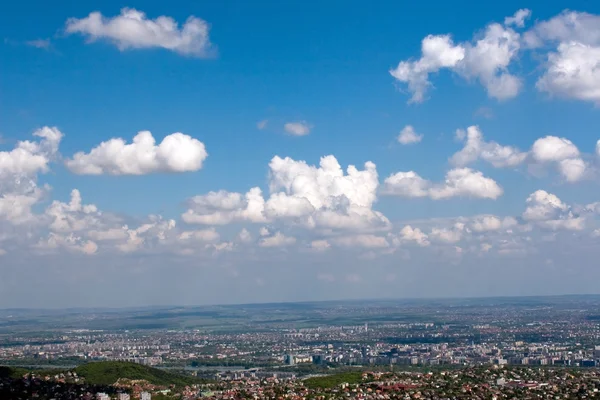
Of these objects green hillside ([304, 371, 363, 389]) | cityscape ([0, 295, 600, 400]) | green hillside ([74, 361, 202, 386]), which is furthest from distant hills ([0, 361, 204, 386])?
green hillside ([304, 371, 363, 389])

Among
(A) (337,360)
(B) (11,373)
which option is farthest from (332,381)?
(A) (337,360)

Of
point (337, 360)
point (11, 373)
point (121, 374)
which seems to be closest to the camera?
point (11, 373)

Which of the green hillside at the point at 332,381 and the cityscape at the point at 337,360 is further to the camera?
the green hillside at the point at 332,381

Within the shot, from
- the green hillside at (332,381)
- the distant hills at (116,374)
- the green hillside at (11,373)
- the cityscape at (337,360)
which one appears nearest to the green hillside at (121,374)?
the distant hills at (116,374)

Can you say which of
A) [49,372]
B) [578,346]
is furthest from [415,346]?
[49,372]

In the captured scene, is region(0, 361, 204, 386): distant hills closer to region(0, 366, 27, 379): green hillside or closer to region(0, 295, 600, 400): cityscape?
region(0, 366, 27, 379): green hillside

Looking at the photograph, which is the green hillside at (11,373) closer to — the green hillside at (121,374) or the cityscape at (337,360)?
the cityscape at (337,360)

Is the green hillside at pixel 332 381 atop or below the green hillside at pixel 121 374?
below

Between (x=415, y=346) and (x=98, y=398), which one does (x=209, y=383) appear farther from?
(x=415, y=346)

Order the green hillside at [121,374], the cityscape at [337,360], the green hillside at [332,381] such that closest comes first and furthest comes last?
the cityscape at [337,360]
the green hillside at [332,381]
the green hillside at [121,374]

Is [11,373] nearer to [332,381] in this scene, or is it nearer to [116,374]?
[116,374]
